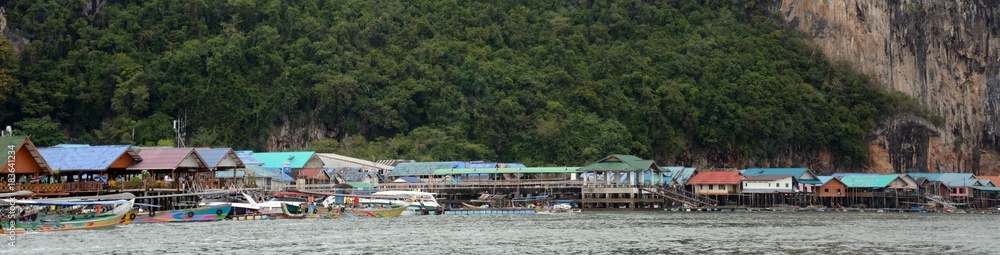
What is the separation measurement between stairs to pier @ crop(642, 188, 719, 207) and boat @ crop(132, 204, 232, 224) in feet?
120

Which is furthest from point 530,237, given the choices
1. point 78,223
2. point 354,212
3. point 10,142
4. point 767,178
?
point 767,178

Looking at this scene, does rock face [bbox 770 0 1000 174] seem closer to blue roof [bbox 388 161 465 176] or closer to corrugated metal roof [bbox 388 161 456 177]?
blue roof [bbox 388 161 465 176]

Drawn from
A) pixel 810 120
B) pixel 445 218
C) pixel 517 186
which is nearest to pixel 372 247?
pixel 445 218

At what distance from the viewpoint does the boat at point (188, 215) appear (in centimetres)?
6388

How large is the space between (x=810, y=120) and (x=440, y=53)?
36.1 meters

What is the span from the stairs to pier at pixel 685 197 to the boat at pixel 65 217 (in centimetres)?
4488

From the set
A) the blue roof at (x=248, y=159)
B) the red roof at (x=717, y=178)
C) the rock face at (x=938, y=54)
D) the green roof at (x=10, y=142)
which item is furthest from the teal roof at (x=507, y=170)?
the rock face at (x=938, y=54)

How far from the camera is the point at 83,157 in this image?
6625 centimetres

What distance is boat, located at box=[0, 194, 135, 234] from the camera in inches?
2178

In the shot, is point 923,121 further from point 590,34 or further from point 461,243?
point 461,243

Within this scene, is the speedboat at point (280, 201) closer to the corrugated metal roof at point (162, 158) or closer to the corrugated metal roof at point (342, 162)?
the corrugated metal roof at point (162, 158)

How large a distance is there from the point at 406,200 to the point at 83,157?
21574 mm

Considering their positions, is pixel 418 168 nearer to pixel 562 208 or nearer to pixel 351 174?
pixel 351 174

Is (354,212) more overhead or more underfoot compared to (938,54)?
more underfoot
